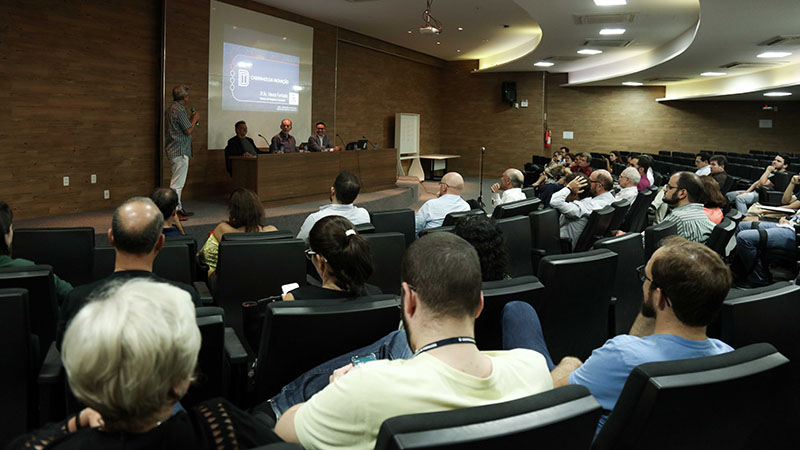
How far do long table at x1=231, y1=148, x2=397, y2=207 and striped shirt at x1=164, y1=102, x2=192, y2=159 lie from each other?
835 millimetres

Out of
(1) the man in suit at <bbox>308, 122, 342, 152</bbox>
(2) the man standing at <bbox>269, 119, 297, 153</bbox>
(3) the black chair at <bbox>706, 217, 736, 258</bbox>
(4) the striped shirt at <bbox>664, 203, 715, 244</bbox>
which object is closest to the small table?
(1) the man in suit at <bbox>308, 122, 342, 152</bbox>

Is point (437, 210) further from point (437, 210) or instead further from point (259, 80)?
point (259, 80)

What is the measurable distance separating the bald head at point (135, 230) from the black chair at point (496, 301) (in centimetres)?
129

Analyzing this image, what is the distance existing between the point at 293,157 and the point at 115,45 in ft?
9.30

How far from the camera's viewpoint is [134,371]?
1017mm

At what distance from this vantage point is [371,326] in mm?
2064

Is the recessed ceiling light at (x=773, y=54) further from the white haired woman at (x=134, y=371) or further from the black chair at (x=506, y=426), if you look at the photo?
the white haired woman at (x=134, y=371)

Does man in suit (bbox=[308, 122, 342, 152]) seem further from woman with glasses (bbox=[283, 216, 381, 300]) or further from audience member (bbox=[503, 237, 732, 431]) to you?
audience member (bbox=[503, 237, 732, 431])

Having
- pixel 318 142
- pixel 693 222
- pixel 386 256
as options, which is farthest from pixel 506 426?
pixel 318 142

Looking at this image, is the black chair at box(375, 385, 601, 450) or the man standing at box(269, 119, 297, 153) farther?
the man standing at box(269, 119, 297, 153)

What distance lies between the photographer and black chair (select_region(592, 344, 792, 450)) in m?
1.31

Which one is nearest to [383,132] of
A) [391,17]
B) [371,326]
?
[391,17]

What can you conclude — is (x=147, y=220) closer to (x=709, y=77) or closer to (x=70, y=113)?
(x=70, y=113)

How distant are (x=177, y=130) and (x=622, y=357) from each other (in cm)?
752
